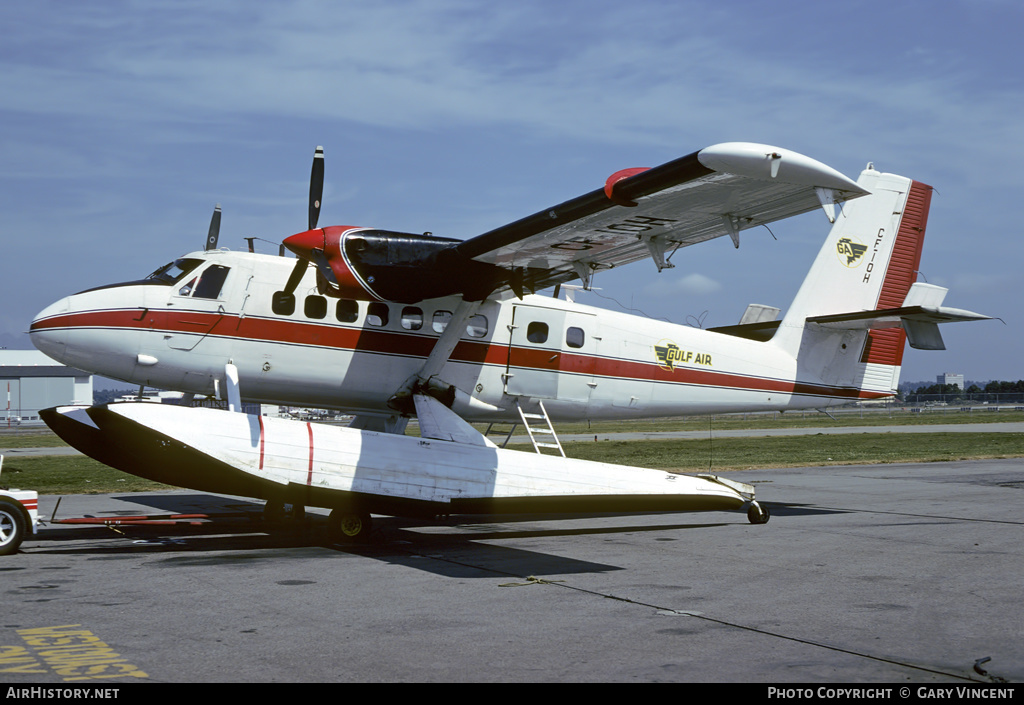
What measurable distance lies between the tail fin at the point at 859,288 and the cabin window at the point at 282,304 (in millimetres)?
8801

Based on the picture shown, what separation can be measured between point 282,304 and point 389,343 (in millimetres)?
1666

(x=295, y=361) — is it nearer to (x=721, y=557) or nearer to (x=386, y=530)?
(x=386, y=530)

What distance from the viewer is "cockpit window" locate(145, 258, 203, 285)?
490 inches

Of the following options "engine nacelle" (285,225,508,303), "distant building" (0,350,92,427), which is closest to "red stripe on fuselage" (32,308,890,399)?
"engine nacelle" (285,225,508,303)

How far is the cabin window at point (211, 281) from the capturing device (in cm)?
1238

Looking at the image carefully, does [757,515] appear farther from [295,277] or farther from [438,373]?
[295,277]

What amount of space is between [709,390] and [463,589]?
8.15 meters

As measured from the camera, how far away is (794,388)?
15.9 meters

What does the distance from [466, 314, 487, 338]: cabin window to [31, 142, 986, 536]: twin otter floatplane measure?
0.03 m

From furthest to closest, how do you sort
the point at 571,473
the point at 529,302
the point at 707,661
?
the point at 529,302 → the point at 571,473 → the point at 707,661

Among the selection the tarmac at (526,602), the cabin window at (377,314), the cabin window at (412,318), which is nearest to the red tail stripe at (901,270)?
the tarmac at (526,602)

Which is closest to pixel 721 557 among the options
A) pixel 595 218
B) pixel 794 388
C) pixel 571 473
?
pixel 571 473

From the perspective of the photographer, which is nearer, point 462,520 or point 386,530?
point 386,530

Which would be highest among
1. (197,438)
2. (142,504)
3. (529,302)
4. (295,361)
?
(529,302)
